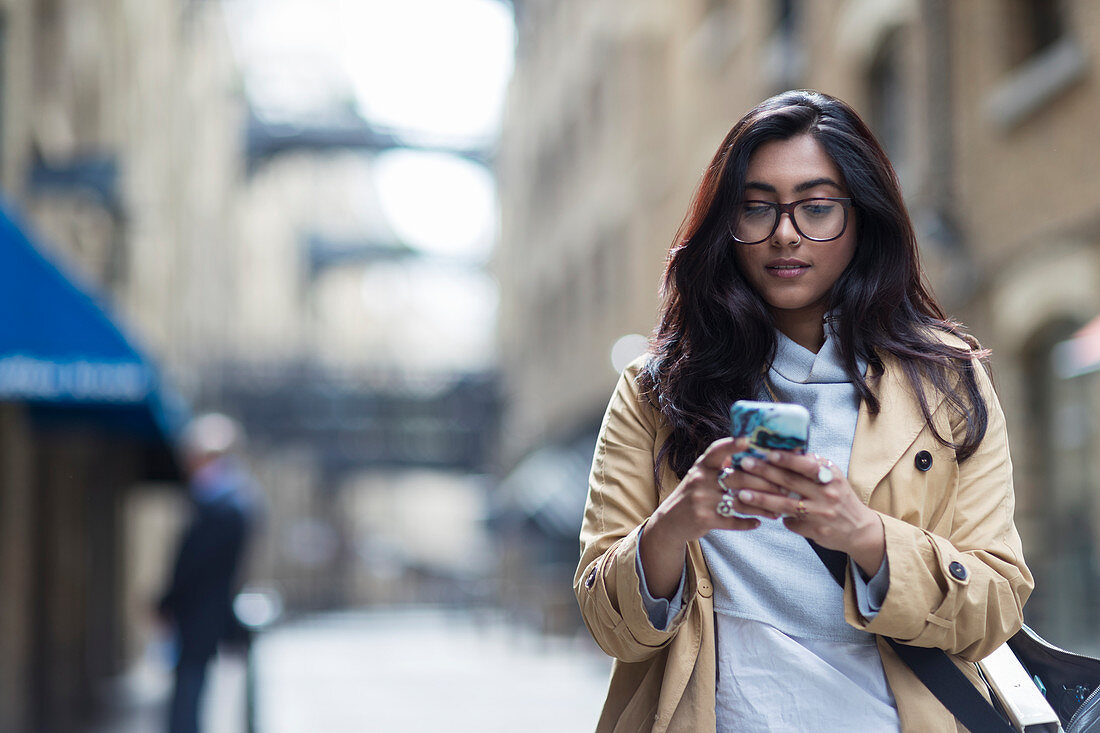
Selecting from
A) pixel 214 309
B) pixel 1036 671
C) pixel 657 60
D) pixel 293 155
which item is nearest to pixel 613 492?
pixel 1036 671

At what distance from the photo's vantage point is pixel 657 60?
22.4 m

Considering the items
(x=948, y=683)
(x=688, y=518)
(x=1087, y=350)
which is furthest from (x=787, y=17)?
(x=688, y=518)

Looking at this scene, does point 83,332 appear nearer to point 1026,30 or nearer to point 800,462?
point 800,462

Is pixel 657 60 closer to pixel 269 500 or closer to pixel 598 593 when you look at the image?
pixel 598 593

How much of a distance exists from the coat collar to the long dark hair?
0.05 ft

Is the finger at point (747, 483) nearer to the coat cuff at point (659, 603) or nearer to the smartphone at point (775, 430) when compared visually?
the smartphone at point (775, 430)

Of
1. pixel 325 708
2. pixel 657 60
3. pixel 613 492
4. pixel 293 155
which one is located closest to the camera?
pixel 613 492

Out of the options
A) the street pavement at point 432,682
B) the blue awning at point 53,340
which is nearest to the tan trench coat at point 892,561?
the blue awning at point 53,340

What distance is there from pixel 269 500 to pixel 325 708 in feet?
122

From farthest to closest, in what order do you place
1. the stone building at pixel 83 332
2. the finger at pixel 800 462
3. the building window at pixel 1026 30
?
the building window at pixel 1026 30, the stone building at pixel 83 332, the finger at pixel 800 462

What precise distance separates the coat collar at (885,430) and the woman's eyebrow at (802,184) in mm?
299

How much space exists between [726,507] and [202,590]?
6.99m

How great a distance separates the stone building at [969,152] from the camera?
33.5 ft

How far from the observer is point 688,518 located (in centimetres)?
198
